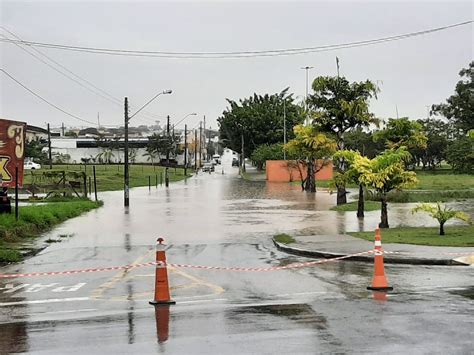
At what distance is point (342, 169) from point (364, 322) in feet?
78.7

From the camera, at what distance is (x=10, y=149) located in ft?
75.6

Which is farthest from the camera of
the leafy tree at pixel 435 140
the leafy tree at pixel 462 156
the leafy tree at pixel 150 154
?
the leafy tree at pixel 150 154

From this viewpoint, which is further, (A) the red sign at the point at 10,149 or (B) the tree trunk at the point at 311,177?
(B) the tree trunk at the point at 311,177

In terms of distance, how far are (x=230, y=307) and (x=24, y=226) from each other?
48.4 feet

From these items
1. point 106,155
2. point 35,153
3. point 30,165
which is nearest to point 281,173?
point 30,165

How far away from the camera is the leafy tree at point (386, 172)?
20.0 m

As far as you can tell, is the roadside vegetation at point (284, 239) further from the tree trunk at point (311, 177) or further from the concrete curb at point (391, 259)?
the tree trunk at point (311, 177)

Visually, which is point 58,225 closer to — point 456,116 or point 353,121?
point 353,121

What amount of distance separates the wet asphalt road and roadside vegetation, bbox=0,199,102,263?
729mm

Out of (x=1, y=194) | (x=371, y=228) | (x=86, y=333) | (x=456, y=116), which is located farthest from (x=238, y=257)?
(x=456, y=116)

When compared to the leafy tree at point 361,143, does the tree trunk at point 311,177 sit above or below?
below

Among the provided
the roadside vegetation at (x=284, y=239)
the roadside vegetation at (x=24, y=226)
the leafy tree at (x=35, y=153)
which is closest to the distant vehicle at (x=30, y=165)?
the leafy tree at (x=35, y=153)

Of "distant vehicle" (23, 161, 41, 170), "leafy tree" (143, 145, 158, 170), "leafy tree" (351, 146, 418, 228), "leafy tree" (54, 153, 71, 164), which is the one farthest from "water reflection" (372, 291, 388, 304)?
"leafy tree" (143, 145, 158, 170)

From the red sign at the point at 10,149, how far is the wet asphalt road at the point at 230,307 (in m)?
5.04
